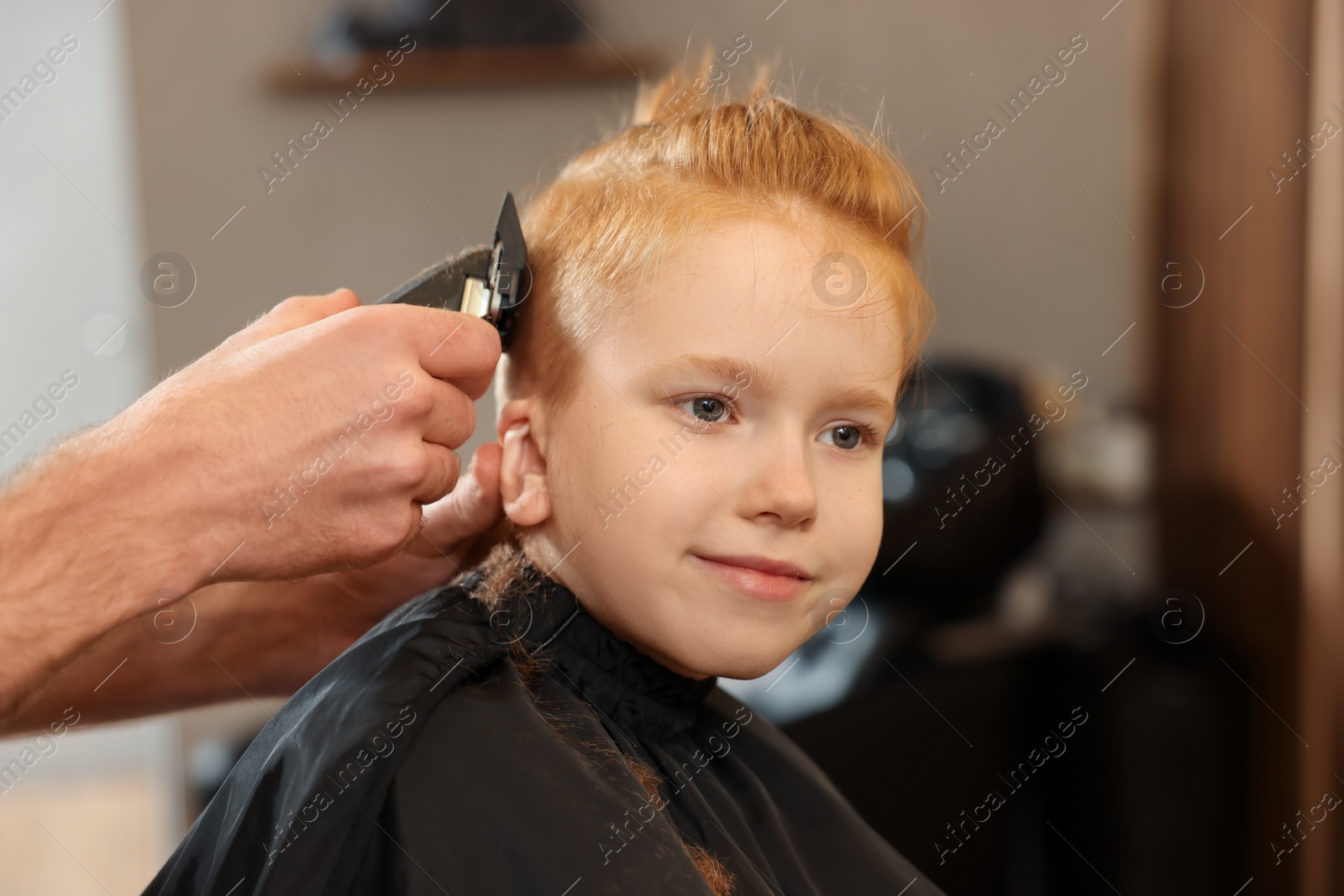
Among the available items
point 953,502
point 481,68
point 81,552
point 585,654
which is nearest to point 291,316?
point 81,552

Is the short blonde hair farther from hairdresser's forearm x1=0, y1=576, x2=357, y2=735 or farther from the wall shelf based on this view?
the wall shelf

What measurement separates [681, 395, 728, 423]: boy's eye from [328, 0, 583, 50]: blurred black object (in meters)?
1.88

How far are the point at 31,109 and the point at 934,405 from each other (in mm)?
2232

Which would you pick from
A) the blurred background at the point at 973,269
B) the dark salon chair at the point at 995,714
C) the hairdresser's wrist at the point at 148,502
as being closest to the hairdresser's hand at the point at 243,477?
the hairdresser's wrist at the point at 148,502

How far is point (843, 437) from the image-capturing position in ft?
2.78

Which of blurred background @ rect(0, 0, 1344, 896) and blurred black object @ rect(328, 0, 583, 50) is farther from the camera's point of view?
blurred black object @ rect(328, 0, 583, 50)

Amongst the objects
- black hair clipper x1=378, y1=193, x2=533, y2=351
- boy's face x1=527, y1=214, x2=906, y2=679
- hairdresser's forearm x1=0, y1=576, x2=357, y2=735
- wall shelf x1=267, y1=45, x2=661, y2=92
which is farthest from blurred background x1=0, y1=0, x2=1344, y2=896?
black hair clipper x1=378, y1=193, x2=533, y2=351

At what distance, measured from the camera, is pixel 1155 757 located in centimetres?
164

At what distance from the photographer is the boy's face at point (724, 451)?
0.77 m

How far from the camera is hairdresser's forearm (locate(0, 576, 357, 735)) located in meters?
0.93

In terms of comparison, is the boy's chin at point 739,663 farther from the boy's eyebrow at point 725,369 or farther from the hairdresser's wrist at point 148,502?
the hairdresser's wrist at point 148,502

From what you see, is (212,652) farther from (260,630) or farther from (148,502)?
(148,502)

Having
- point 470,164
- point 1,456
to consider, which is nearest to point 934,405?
point 470,164

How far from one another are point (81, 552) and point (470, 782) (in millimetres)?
291
